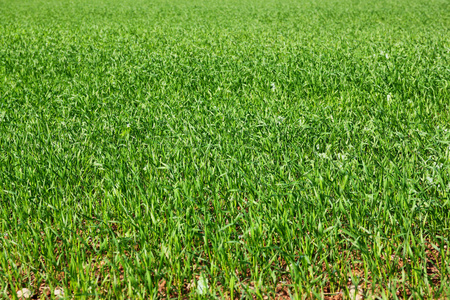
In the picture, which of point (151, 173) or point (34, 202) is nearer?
point (34, 202)

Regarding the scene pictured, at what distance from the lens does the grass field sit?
2295mm

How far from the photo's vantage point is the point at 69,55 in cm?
905

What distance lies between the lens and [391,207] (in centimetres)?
262

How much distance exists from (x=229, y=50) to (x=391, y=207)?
24.6 ft

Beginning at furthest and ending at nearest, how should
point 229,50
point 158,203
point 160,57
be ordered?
point 229,50
point 160,57
point 158,203

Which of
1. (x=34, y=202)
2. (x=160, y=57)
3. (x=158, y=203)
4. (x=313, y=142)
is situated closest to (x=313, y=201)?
(x=158, y=203)

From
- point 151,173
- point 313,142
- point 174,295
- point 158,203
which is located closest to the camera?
point 174,295

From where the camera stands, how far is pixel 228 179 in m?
3.04

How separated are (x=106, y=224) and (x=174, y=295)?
0.74 m

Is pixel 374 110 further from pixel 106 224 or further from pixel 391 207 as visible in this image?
pixel 106 224

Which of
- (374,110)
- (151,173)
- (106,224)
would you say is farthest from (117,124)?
(374,110)

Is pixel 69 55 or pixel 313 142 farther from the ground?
pixel 69 55

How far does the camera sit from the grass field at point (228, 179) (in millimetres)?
2295

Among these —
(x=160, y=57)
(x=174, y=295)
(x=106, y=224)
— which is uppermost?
(x=160, y=57)
